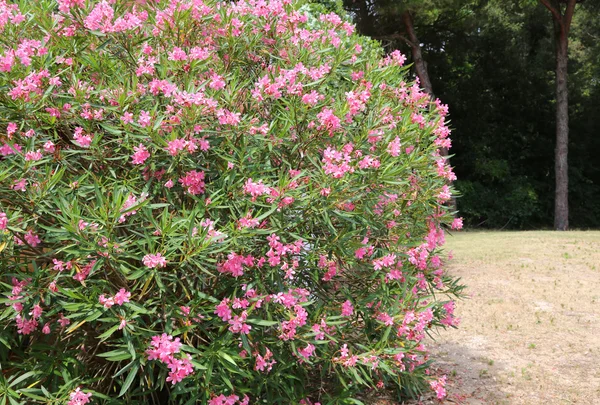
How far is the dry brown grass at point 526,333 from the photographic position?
432cm

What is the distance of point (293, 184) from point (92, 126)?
0.99 metres

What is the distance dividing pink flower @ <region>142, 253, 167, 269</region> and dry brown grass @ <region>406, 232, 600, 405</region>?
8.85 ft

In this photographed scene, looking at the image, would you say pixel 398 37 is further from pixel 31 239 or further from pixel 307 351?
pixel 31 239

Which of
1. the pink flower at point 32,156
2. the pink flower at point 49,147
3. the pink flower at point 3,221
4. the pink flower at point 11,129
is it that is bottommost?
the pink flower at point 3,221

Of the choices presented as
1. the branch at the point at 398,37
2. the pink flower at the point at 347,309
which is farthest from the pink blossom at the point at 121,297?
the branch at the point at 398,37

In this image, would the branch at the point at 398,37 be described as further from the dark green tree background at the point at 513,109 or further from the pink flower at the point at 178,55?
the pink flower at the point at 178,55

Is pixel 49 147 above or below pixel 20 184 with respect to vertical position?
above

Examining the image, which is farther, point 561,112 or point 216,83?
point 561,112

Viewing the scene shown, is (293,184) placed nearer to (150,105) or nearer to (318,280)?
(318,280)

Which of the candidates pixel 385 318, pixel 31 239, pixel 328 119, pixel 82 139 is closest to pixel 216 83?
pixel 328 119

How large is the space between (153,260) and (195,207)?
1.10 ft

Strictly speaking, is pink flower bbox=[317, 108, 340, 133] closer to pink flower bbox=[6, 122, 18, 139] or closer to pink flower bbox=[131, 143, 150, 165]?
pink flower bbox=[131, 143, 150, 165]

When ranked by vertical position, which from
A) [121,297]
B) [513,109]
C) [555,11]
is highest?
[555,11]

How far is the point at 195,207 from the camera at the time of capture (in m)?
2.49
